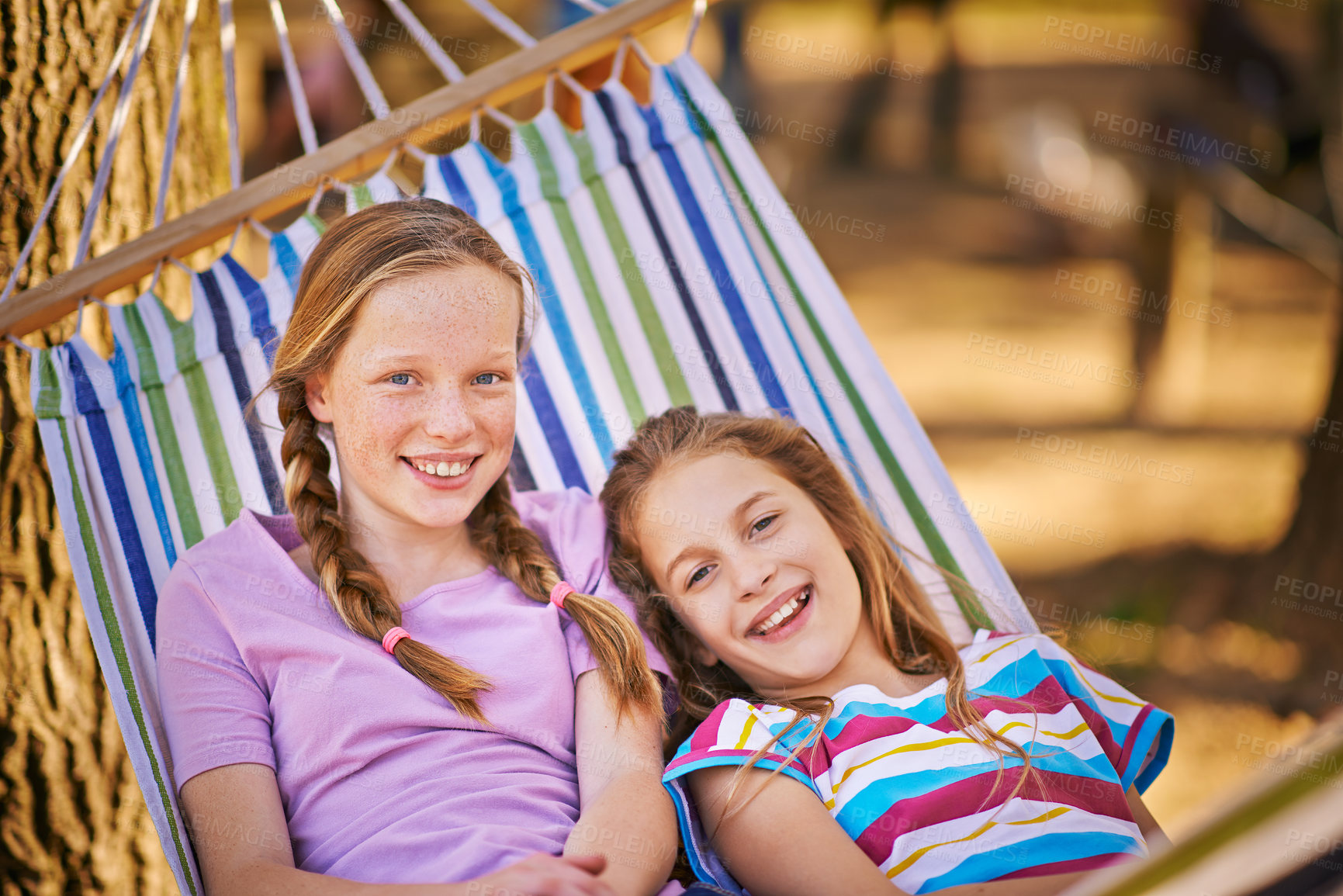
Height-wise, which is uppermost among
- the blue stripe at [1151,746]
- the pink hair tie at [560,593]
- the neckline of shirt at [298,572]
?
the neckline of shirt at [298,572]

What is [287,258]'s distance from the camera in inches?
66.9

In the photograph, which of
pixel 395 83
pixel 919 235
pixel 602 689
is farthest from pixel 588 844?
pixel 395 83

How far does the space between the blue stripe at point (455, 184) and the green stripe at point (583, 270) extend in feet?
0.41

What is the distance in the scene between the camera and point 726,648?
4.59 ft

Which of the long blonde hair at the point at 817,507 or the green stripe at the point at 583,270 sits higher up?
the green stripe at the point at 583,270

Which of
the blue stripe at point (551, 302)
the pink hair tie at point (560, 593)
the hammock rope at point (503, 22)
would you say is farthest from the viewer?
the hammock rope at point (503, 22)

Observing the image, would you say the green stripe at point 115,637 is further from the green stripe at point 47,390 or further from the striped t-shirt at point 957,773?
the striped t-shirt at point 957,773

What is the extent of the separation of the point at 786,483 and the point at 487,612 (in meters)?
0.44

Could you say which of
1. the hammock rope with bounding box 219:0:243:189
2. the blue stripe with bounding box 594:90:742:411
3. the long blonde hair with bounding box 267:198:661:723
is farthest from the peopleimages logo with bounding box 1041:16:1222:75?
the long blonde hair with bounding box 267:198:661:723

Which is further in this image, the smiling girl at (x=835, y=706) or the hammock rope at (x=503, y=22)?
the hammock rope at (x=503, y=22)

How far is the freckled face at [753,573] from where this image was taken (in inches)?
54.3

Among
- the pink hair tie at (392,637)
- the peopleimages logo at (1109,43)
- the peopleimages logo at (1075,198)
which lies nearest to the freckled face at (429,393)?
the pink hair tie at (392,637)

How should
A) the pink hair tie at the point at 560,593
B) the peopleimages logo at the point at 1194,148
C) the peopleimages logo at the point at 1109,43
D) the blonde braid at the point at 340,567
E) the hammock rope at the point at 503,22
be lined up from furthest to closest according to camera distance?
the peopleimages logo at the point at 1109,43 < the peopleimages logo at the point at 1194,148 < the hammock rope at the point at 503,22 < the pink hair tie at the point at 560,593 < the blonde braid at the point at 340,567

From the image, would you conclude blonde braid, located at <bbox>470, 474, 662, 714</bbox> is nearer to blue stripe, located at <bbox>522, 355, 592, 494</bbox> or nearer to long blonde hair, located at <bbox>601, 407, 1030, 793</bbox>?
long blonde hair, located at <bbox>601, 407, 1030, 793</bbox>
